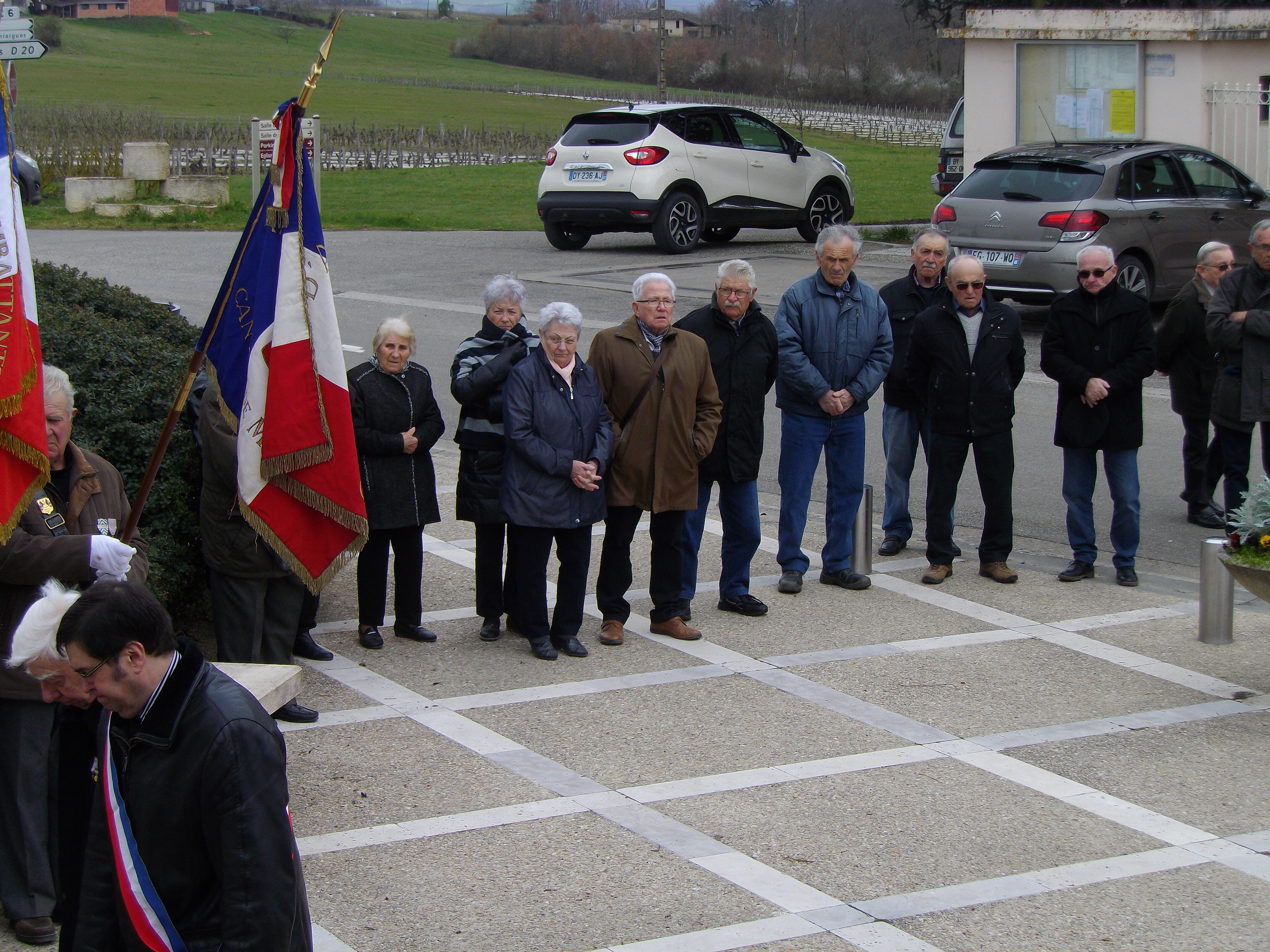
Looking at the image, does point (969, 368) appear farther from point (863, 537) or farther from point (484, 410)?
point (484, 410)

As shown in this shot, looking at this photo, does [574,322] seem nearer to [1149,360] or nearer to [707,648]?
[707,648]

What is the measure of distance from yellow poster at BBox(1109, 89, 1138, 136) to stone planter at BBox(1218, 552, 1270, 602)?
14.3 metres

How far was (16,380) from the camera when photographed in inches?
179

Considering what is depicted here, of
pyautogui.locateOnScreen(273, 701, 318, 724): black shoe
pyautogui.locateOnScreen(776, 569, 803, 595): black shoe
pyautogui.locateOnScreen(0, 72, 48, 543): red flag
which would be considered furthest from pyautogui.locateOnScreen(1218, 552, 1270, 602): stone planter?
pyautogui.locateOnScreen(0, 72, 48, 543): red flag

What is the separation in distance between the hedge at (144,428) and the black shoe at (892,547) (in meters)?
3.94

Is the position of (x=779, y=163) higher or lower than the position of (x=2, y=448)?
higher

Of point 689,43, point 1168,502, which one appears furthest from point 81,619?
point 689,43

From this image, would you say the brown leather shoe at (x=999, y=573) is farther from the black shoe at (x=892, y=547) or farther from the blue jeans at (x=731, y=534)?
the blue jeans at (x=731, y=534)

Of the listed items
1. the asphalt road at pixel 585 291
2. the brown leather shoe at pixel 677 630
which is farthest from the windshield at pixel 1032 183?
the brown leather shoe at pixel 677 630

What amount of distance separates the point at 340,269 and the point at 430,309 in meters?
3.57

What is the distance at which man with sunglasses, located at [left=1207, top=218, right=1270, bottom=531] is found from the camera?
26.7 feet

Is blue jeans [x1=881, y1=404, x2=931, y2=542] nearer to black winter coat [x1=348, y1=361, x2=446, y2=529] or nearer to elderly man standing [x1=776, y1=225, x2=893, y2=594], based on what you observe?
elderly man standing [x1=776, y1=225, x2=893, y2=594]

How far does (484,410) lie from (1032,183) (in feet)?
31.6

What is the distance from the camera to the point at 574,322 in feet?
22.0
